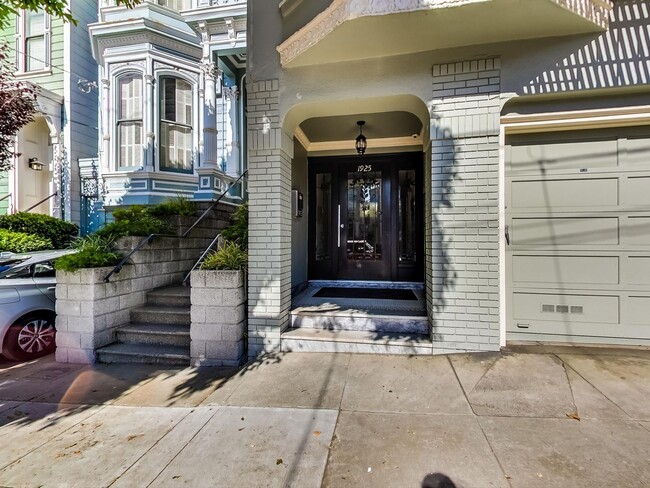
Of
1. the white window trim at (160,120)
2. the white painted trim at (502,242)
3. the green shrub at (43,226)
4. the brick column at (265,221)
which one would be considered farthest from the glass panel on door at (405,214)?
the green shrub at (43,226)

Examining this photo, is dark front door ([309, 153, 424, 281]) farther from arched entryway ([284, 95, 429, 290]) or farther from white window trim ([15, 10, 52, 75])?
white window trim ([15, 10, 52, 75])

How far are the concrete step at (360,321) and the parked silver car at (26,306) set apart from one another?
3.33m

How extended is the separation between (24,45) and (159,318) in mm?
9677

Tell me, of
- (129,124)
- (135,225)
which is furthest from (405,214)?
(129,124)

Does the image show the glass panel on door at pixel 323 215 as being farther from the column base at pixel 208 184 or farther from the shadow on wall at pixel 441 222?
the shadow on wall at pixel 441 222

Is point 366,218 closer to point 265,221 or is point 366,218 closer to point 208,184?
point 265,221

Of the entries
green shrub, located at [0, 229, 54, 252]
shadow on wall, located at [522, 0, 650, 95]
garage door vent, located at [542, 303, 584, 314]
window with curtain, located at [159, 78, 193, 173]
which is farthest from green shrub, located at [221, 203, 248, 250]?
green shrub, located at [0, 229, 54, 252]

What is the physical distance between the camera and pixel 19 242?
21.0ft

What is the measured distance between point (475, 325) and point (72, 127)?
10322 mm

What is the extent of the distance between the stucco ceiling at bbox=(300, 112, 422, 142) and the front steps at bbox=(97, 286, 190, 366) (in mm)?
3372

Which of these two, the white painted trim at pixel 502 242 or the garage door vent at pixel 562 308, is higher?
the white painted trim at pixel 502 242

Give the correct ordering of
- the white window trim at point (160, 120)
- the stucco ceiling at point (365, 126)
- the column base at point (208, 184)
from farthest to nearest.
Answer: the white window trim at point (160, 120)
the column base at point (208, 184)
the stucco ceiling at point (365, 126)

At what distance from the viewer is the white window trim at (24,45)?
8.55 m

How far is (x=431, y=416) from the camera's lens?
2609mm
